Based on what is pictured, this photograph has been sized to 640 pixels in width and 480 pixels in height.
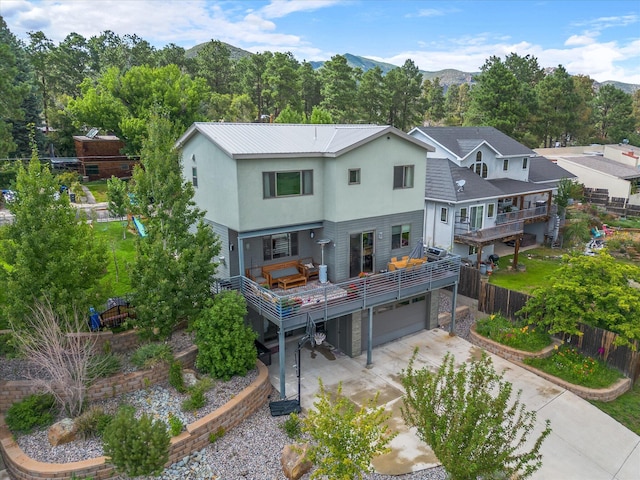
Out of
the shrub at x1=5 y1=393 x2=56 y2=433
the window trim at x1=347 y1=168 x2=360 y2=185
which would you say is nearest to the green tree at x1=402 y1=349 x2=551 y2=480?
the window trim at x1=347 y1=168 x2=360 y2=185

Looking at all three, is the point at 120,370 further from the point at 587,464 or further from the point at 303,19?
the point at 303,19

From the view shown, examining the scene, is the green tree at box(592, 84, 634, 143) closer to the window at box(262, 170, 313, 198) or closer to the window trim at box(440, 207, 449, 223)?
the window trim at box(440, 207, 449, 223)

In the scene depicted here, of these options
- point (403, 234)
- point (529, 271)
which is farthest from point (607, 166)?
point (403, 234)

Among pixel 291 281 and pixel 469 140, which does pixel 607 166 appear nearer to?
pixel 469 140

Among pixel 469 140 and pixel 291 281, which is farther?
pixel 469 140

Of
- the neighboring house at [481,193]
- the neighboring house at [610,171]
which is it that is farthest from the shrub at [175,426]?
the neighboring house at [610,171]

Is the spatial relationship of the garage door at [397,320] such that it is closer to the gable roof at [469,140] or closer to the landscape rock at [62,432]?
the landscape rock at [62,432]

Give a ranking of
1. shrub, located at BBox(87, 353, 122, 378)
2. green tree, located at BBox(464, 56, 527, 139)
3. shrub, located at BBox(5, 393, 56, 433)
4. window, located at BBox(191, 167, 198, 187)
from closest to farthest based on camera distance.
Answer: shrub, located at BBox(5, 393, 56, 433)
shrub, located at BBox(87, 353, 122, 378)
window, located at BBox(191, 167, 198, 187)
green tree, located at BBox(464, 56, 527, 139)
